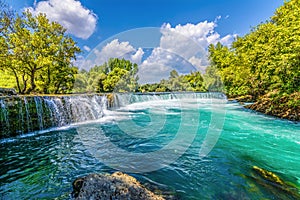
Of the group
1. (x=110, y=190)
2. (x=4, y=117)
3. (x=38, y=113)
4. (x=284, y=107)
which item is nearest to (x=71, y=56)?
(x=38, y=113)

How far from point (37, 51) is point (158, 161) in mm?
11690

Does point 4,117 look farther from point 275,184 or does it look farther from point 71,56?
point 71,56

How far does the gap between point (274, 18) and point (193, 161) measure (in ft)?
50.5

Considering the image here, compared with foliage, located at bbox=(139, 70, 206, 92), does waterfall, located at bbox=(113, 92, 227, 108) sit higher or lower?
lower

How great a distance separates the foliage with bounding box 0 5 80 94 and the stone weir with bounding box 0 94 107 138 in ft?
16.5

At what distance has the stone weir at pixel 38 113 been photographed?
551 centimetres

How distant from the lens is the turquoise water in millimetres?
2578

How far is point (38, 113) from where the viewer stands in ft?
21.1

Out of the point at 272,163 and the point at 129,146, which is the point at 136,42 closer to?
the point at 129,146

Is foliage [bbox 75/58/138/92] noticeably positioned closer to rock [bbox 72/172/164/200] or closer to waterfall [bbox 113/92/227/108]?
waterfall [bbox 113/92/227/108]

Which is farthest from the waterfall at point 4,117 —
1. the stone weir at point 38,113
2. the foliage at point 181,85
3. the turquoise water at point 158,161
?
the foliage at point 181,85

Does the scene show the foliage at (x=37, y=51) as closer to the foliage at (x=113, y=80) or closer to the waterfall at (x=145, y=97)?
the waterfall at (x=145, y=97)

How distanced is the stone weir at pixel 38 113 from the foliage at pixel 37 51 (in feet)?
16.5

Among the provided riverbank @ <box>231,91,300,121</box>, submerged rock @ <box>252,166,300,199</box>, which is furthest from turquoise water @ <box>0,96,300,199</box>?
riverbank @ <box>231,91,300,121</box>
